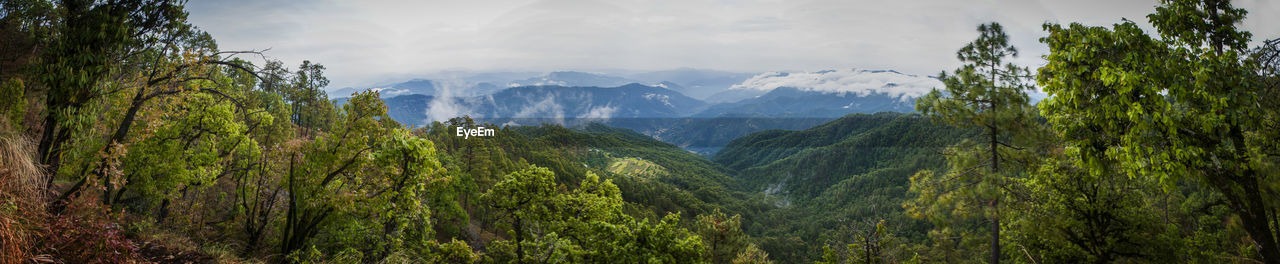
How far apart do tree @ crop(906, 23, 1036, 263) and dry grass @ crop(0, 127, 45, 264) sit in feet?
64.5

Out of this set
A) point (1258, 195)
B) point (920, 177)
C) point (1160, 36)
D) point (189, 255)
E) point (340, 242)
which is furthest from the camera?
point (920, 177)

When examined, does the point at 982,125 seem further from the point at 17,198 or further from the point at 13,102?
the point at 13,102

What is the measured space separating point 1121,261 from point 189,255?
89.4 feet

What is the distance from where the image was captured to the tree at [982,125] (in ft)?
45.4

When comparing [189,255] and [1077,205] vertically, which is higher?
[189,255]

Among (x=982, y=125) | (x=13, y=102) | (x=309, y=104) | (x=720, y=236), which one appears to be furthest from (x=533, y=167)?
(x=309, y=104)

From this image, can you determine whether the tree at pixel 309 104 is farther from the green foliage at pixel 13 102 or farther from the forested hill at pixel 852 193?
the forested hill at pixel 852 193

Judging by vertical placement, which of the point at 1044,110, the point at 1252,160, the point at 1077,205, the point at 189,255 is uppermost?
the point at 1044,110

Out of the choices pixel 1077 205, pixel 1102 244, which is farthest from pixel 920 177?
pixel 1102 244

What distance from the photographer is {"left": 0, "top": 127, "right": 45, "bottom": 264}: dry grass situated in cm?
556


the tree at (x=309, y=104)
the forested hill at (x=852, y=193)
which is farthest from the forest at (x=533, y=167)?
the forested hill at (x=852, y=193)

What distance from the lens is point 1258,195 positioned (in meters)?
6.74

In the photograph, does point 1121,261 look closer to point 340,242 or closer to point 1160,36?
point 1160,36

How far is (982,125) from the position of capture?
14.3m
